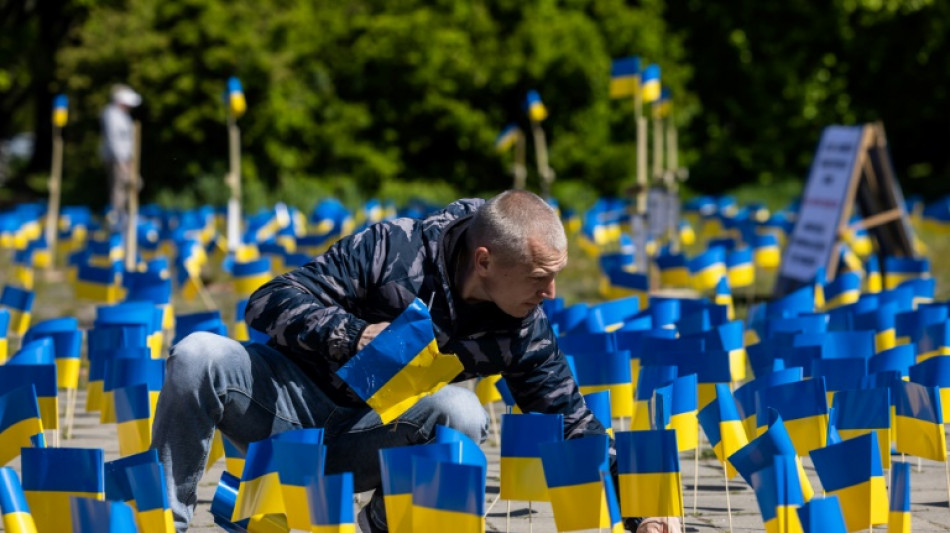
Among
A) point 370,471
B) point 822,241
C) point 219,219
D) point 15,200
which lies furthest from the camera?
point 15,200

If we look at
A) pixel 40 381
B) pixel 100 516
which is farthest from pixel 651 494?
pixel 40 381

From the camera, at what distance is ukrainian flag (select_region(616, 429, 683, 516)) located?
11.1ft

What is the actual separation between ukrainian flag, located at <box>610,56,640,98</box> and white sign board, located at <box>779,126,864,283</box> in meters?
1.25

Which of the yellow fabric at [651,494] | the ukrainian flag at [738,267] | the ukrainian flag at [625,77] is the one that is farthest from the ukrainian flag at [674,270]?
the yellow fabric at [651,494]

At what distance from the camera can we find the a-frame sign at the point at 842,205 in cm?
922

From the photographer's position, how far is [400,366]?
342 cm

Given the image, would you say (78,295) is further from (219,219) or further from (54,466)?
(219,219)

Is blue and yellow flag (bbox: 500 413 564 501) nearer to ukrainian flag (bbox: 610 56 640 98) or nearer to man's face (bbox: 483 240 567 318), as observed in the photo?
man's face (bbox: 483 240 567 318)

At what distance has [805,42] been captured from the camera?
2120 cm

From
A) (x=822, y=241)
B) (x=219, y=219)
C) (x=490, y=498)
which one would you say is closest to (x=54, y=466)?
(x=490, y=498)

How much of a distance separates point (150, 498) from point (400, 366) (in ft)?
2.02

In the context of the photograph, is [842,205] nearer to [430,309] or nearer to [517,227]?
[430,309]

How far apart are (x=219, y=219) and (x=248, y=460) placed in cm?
1153

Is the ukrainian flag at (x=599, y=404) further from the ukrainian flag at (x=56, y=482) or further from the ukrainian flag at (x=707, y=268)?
the ukrainian flag at (x=707, y=268)
